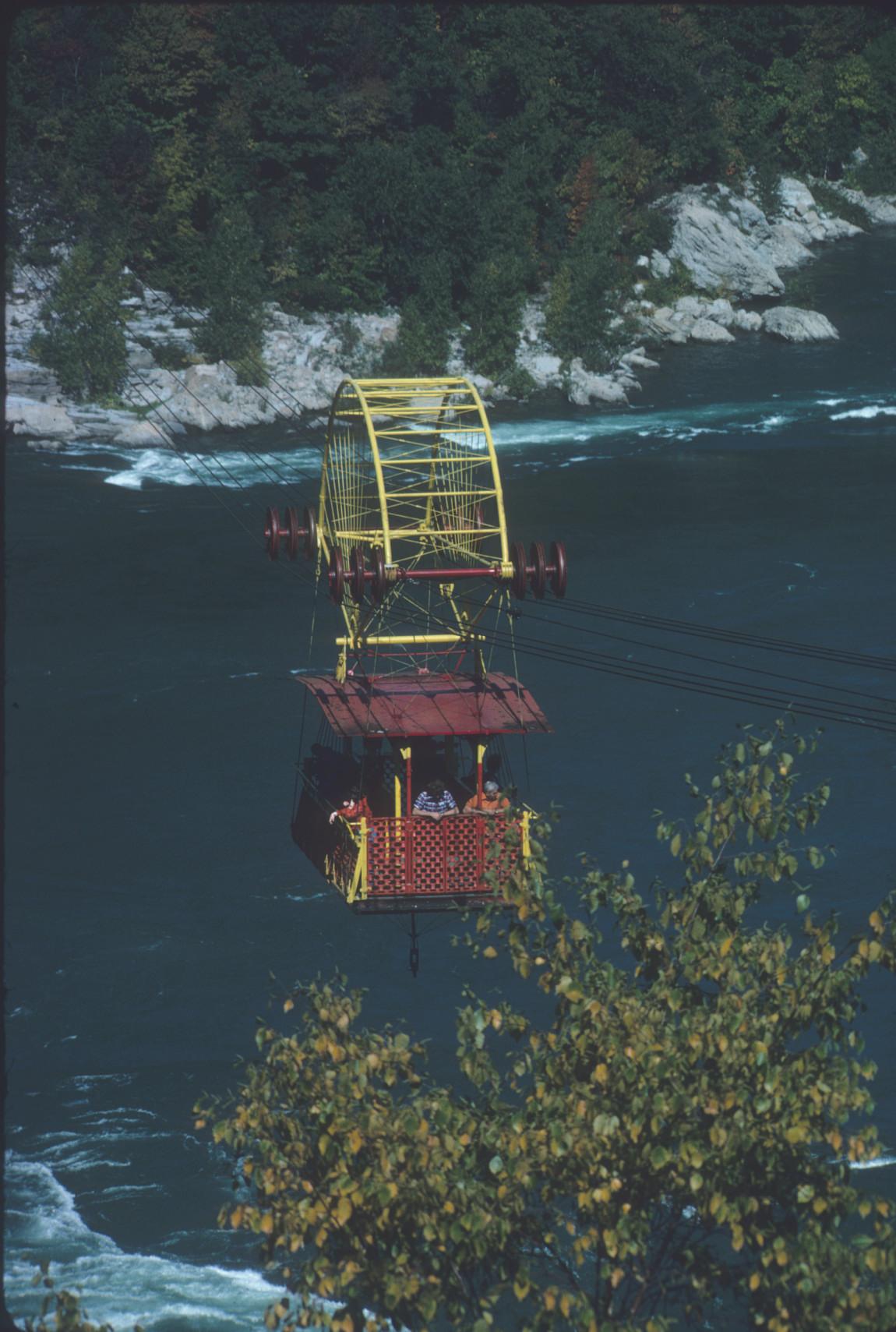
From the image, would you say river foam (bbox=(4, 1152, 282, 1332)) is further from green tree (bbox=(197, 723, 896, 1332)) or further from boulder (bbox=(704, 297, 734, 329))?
boulder (bbox=(704, 297, 734, 329))

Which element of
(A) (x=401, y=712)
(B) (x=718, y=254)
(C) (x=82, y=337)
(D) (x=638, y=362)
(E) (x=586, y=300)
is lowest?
(A) (x=401, y=712)

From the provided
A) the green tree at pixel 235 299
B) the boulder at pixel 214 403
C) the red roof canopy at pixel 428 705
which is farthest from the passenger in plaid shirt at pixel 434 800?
the green tree at pixel 235 299

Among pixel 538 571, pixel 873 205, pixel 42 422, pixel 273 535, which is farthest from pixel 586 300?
pixel 538 571

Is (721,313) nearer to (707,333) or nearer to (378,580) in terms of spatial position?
(707,333)

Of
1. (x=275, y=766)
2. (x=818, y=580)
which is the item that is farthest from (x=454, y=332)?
(x=275, y=766)

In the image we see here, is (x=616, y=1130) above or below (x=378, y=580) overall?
below

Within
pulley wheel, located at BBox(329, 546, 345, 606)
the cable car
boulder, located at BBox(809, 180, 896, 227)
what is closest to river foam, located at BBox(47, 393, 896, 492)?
boulder, located at BBox(809, 180, 896, 227)

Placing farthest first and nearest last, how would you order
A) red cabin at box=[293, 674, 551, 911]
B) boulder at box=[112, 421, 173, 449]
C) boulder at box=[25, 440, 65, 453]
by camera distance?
boulder at box=[112, 421, 173, 449] → boulder at box=[25, 440, 65, 453] → red cabin at box=[293, 674, 551, 911]
